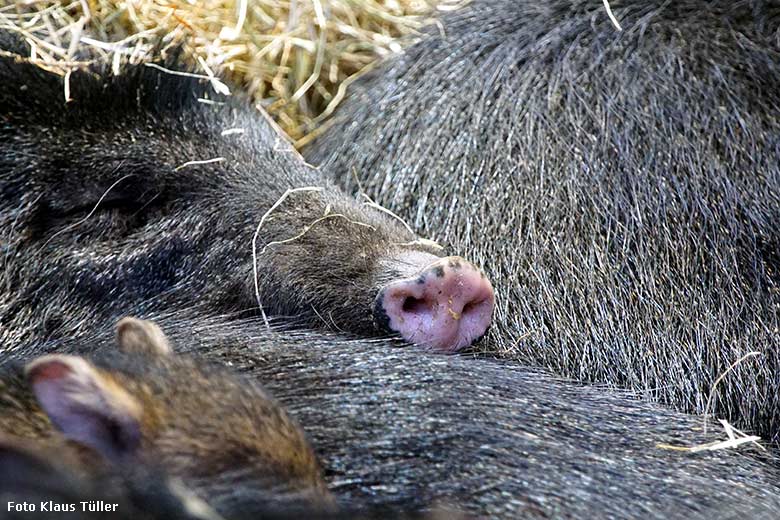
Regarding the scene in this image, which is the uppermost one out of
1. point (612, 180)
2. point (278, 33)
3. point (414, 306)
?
point (278, 33)

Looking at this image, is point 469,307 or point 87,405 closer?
point 87,405

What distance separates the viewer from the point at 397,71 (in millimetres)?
3061

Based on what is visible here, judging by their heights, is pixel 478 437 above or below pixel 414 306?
below

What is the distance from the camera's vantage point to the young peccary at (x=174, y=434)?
1513mm

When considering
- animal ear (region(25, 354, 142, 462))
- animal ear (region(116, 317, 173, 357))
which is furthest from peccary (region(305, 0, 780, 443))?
animal ear (region(25, 354, 142, 462))

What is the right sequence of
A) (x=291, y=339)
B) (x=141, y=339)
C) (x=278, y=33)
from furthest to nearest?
(x=278, y=33)
(x=291, y=339)
(x=141, y=339)

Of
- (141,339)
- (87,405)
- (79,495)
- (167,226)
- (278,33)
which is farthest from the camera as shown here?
(278,33)

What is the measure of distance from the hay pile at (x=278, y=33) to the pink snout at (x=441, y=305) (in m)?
1.04

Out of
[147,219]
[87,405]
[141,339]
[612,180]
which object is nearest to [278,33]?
[147,219]

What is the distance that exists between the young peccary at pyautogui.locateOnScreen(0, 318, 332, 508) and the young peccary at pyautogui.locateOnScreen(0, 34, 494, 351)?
62 cm

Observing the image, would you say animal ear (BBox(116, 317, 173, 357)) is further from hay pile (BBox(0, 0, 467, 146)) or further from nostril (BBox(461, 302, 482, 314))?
hay pile (BBox(0, 0, 467, 146))

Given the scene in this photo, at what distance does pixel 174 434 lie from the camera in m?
1.57

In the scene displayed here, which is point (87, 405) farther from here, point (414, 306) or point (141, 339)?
point (414, 306)

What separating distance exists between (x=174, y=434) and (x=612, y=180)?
1425 millimetres
